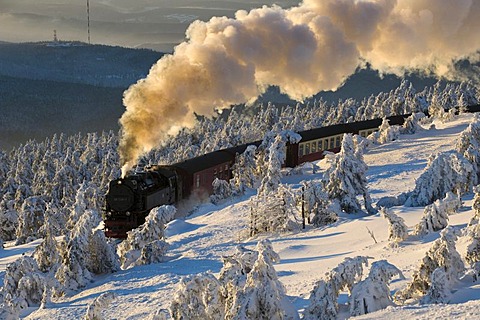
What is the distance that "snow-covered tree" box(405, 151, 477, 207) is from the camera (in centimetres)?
2948

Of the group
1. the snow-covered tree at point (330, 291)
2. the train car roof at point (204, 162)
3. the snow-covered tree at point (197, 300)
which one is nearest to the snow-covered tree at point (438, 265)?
the snow-covered tree at point (330, 291)

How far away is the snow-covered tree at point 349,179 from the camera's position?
3203cm

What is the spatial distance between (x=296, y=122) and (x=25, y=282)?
63348 millimetres

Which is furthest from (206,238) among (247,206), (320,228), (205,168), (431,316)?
(431,316)

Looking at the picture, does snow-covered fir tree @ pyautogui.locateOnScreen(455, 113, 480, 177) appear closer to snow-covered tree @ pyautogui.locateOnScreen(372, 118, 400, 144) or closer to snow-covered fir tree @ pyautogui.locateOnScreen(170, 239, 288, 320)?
snow-covered fir tree @ pyautogui.locateOnScreen(170, 239, 288, 320)

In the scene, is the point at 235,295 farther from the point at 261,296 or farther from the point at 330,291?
the point at 330,291

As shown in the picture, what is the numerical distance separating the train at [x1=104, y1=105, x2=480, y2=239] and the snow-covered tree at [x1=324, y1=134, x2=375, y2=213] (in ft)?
36.2

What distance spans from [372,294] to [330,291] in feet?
3.41

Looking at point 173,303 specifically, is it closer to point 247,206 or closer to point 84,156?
point 247,206

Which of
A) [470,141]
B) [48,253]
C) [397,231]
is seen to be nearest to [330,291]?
[397,231]

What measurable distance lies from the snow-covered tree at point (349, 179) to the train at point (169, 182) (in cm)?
1103

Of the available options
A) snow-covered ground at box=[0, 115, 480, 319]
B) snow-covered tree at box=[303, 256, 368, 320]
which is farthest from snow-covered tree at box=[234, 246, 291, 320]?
snow-covered ground at box=[0, 115, 480, 319]

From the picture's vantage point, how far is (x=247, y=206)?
3972 cm

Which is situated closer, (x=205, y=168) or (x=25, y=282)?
(x=25, y=282)
